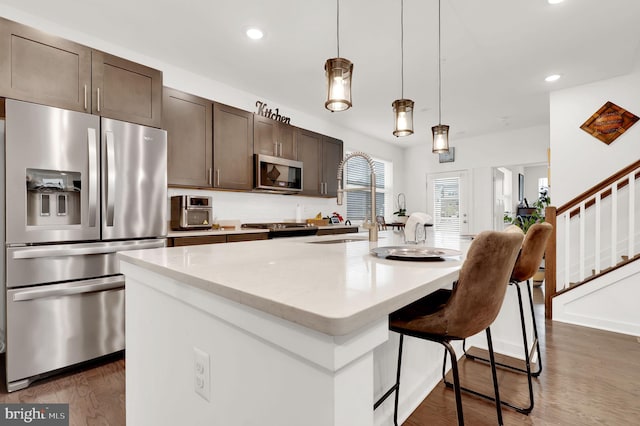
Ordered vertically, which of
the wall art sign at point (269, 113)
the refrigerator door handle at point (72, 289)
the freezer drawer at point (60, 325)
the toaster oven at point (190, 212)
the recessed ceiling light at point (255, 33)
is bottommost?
the freezer drawer at point (60, 325)

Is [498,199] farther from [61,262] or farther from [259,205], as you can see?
[61,262]

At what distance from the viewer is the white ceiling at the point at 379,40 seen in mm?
2422

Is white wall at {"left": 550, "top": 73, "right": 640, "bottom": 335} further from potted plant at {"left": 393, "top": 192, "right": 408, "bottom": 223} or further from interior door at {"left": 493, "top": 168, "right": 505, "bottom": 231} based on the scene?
potted plant at {"left": 393, "top": 192, "right": 408, "bottom": 223}

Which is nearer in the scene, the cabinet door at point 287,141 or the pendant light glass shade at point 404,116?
the pendant light glass shade at point 404,116

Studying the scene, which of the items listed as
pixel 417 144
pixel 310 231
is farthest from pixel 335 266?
pixel 417 144

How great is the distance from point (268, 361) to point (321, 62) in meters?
3.21

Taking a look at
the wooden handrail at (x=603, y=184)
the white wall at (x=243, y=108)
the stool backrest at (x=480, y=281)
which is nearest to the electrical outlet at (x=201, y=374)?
the stool backrest at (x=480, y=281)

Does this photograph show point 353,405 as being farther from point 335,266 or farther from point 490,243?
point 490,243

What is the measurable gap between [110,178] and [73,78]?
29.7 inches

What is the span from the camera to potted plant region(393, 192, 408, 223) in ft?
21.7

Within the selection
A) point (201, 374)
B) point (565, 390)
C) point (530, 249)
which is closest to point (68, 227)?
point (201, 374)

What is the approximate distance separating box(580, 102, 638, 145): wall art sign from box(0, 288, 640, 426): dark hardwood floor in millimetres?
2627

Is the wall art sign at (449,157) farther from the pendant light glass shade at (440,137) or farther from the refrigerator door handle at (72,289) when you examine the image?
the refrigerator door handle at (72,289)

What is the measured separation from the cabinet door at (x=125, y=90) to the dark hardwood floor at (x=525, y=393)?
76.1 inches
